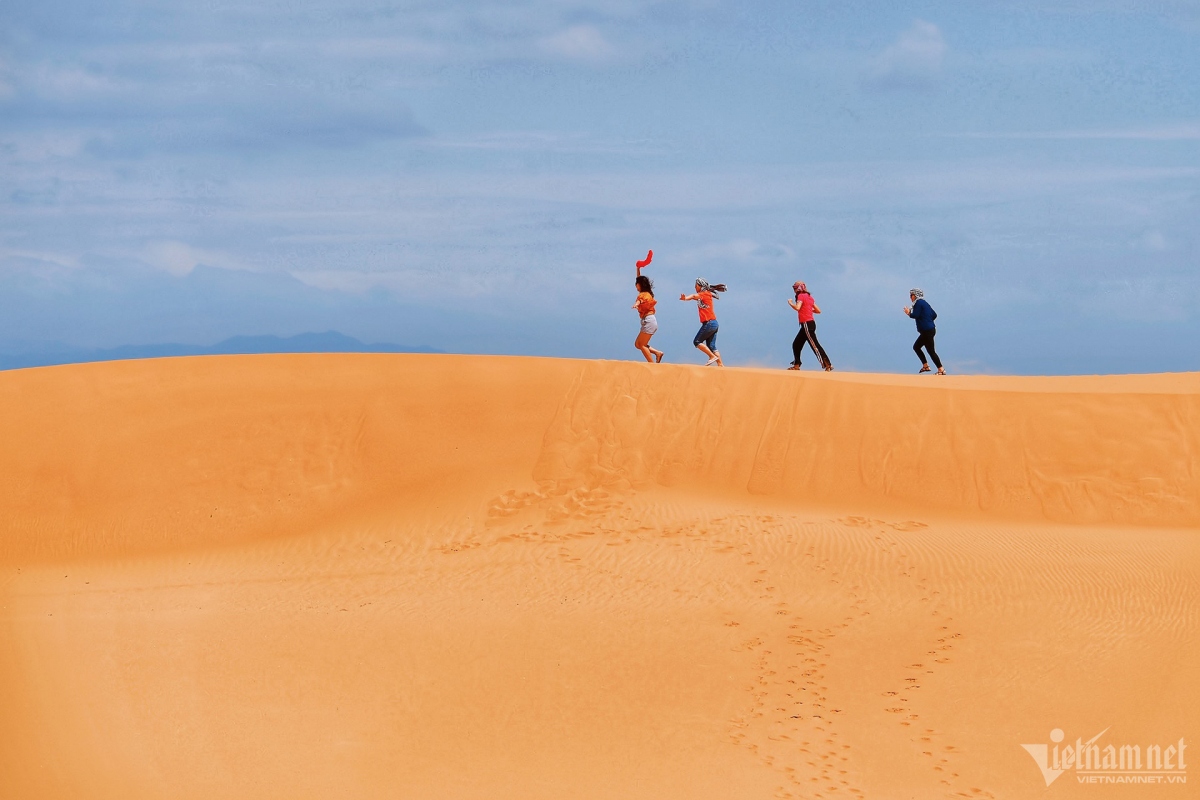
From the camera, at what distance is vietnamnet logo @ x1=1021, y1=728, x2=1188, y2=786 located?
28.9 feet

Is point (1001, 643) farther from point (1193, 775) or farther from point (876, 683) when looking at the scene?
point (1193, 775)

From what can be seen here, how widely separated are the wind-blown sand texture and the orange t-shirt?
911mm

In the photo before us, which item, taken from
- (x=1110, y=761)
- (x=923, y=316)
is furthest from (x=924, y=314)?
(x=1110, y=761)

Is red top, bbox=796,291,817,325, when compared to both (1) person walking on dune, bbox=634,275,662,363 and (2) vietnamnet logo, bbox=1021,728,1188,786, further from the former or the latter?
(2) vietnamnet logo, bbox=1021,728,1188,786

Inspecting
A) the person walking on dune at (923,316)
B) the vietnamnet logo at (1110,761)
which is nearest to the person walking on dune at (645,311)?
the person walking on dune at (923,316)

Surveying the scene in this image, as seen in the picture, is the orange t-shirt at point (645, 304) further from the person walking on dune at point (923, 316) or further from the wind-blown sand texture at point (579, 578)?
the person walking on dune at point (923, 316)

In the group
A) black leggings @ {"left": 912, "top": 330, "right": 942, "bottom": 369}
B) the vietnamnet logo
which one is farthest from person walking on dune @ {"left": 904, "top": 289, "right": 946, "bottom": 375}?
the vietnamnet logo

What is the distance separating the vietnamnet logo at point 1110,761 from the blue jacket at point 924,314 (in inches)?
445

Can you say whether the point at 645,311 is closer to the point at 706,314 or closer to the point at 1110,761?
the point at 706,314

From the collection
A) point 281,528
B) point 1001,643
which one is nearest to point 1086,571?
point 1001,643

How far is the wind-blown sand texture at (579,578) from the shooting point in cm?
912

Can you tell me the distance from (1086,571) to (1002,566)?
0.88m

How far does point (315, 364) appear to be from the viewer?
18.0 metres

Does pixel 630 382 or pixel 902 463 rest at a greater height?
pixel 630 382
